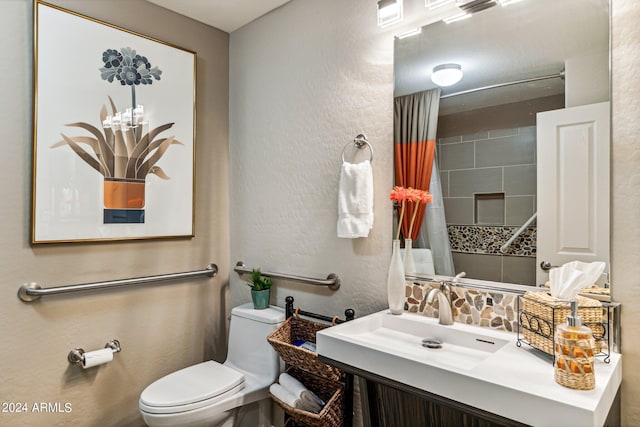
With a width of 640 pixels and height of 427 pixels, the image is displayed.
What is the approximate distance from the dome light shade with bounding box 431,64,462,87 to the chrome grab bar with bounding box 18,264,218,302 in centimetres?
166

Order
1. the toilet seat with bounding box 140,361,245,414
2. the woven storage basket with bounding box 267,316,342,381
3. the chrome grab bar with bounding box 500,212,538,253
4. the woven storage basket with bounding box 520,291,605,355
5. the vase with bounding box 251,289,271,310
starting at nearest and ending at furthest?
the woven storage basket with bounding box 520,291,605,355 → the chrome grab bar with bounding box 500,212,538,253 → the woven storage basket with bounding box 267,316,342,381 → the toilet seat with bounding box 140,361,245,414 → the vase with bounding box 251,289,271,310

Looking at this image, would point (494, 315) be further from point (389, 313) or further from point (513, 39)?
point (513, 39)

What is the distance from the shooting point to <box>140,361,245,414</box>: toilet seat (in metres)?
1.65

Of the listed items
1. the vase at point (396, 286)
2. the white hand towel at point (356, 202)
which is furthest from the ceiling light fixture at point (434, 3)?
the vase at point (396, 286)

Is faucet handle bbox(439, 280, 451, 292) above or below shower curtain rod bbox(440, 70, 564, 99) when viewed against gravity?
below

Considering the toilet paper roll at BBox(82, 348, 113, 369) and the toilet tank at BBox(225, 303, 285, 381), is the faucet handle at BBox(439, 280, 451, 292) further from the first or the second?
the toilet paper roll at BBox(82, 348, 113, 369)

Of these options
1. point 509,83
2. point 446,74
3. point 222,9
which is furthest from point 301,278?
point 222,9

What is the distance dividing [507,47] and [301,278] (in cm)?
138

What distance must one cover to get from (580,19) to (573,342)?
1.03m

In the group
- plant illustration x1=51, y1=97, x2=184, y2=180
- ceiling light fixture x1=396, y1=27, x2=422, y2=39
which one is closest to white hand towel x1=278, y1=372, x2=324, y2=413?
plant illustration x1=51, y1=97, x2=184, y2=180

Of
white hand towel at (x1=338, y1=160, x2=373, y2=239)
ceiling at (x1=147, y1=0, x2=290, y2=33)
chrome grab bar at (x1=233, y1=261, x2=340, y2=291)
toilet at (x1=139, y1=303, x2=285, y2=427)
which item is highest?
ceiling at (x1=147, y1=0, x2=290, y2=33)

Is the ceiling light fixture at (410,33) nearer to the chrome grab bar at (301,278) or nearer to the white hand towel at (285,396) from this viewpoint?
the chrome grab bar at (301,278)

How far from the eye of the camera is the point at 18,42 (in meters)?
1.73

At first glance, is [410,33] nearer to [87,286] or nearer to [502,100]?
[502,100]
